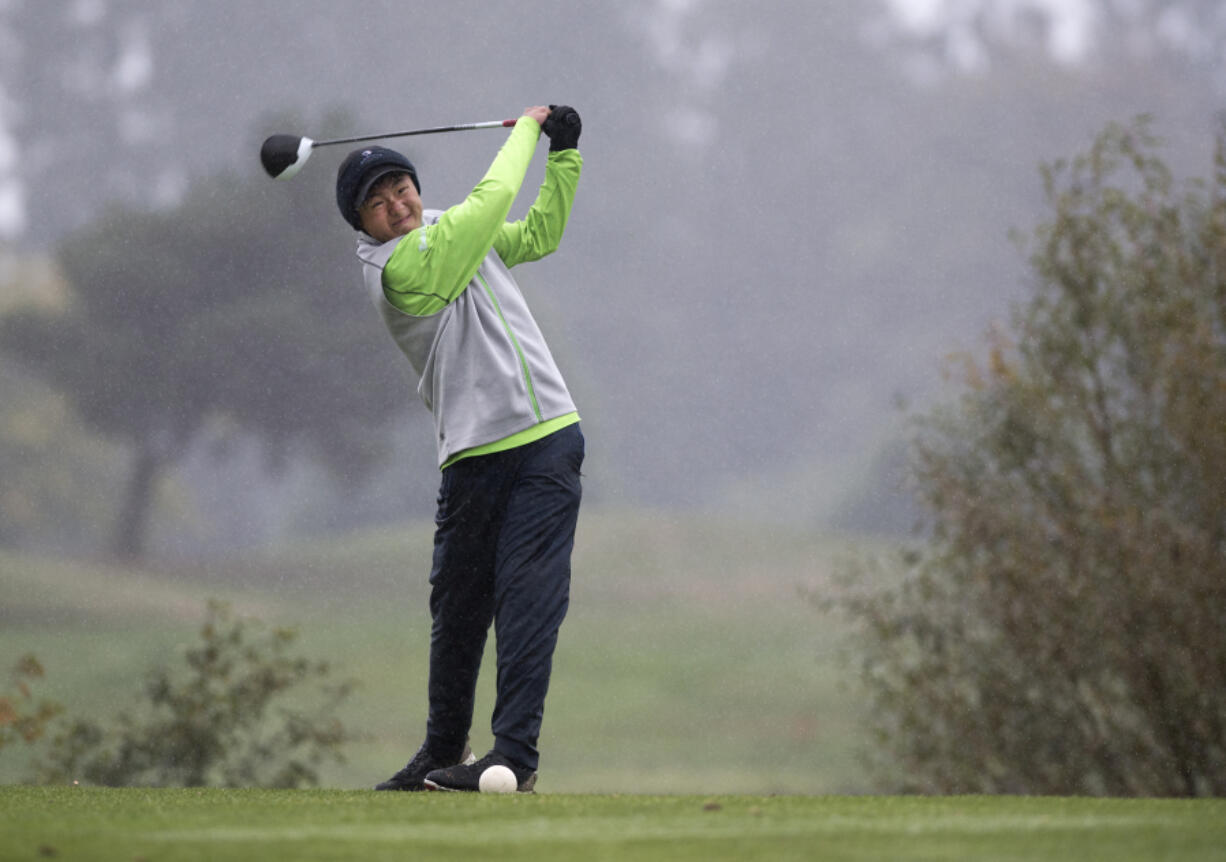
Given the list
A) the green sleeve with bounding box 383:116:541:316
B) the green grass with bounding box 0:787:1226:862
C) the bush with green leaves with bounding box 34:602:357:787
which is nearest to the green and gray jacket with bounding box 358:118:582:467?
the green sleeve with bounding box 383:116:541:316

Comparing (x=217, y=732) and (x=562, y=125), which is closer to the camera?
(x=562, y=125)

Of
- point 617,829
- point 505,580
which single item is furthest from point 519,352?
point 617,829

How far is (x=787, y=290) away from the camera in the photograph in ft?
53.4

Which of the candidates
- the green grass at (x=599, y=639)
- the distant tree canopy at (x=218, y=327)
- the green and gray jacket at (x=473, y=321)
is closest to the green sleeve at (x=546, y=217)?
the green and gray jacket at (x=473, y=321)

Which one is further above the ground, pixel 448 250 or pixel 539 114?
pixel 539 114

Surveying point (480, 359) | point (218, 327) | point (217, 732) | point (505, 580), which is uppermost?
point (218, 327)

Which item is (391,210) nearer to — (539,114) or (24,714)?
(539,114)

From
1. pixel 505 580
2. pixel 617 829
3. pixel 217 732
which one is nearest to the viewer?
pixel 617 829

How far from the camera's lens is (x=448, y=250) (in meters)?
3.55

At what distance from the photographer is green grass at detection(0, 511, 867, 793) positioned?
1191 centimetres

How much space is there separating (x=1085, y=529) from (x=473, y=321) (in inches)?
141

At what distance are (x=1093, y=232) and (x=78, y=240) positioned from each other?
10.2 meters

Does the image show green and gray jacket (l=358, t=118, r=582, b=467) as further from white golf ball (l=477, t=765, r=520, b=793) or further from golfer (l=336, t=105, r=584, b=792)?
white golf ball (l=477, t=765, r=520, b=793)

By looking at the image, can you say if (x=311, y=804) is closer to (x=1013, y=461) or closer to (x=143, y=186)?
(x=1013, y=461)
